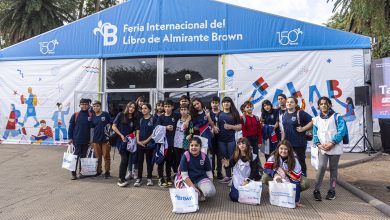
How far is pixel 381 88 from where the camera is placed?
1043 centimetres

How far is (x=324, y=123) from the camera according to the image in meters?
5.39

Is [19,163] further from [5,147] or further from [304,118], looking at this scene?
[304,118]

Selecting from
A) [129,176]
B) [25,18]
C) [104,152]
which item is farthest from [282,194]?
[25,18]

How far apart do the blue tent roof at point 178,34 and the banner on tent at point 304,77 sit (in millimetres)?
309

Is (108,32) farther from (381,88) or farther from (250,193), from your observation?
(381,88)

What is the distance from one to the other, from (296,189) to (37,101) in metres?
11.0

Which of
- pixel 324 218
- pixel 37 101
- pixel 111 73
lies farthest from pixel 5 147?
pixel 324 218

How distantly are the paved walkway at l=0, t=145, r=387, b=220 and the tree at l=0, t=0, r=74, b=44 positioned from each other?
13821mm

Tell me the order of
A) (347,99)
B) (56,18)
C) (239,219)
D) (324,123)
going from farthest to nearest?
(56,18) < (347,99) < (324,123) < (239,219)

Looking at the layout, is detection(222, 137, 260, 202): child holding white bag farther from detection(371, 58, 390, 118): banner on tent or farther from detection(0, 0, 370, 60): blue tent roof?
detection(371, 58, 390, 118): banner on tent

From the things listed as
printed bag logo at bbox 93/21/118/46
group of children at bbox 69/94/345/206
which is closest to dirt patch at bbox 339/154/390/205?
group of children at bbox 69/94/345/206

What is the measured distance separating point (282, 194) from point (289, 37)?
755 cm

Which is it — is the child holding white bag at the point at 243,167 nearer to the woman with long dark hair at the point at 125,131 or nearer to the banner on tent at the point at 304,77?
the woman with long dark hair at the point at 125,131

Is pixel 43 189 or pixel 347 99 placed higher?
pixel 347 99
